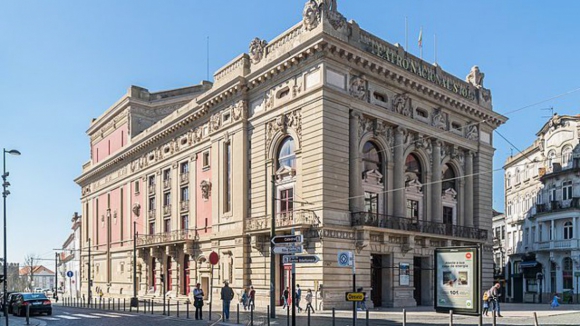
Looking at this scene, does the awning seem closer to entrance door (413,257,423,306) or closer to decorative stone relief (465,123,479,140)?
decorative stone relief (465,123,479,140)

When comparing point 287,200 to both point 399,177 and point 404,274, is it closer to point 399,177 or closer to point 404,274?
point 399,177

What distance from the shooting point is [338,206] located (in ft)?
109

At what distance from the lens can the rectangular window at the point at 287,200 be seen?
3547 centimetres

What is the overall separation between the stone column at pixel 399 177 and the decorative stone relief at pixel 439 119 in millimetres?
4079

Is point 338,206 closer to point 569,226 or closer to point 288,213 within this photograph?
point 288,213

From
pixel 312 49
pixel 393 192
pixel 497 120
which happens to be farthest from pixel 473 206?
pixel 312 49

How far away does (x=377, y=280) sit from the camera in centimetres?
3653

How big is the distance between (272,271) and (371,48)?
1670 cm

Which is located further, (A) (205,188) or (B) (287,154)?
(A) (205,188)

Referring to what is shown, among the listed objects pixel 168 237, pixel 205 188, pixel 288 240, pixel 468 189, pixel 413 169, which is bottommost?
pixel 168 237

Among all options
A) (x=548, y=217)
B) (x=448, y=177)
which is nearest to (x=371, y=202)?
(x=448, y=177)

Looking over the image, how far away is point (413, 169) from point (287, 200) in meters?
9.78

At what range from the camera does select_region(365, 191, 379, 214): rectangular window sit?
3588 cm

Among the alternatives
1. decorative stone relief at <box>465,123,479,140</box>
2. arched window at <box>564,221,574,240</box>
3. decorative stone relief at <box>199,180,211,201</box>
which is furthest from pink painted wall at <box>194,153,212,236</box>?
arched window at <box>564,221,574,240</box>
